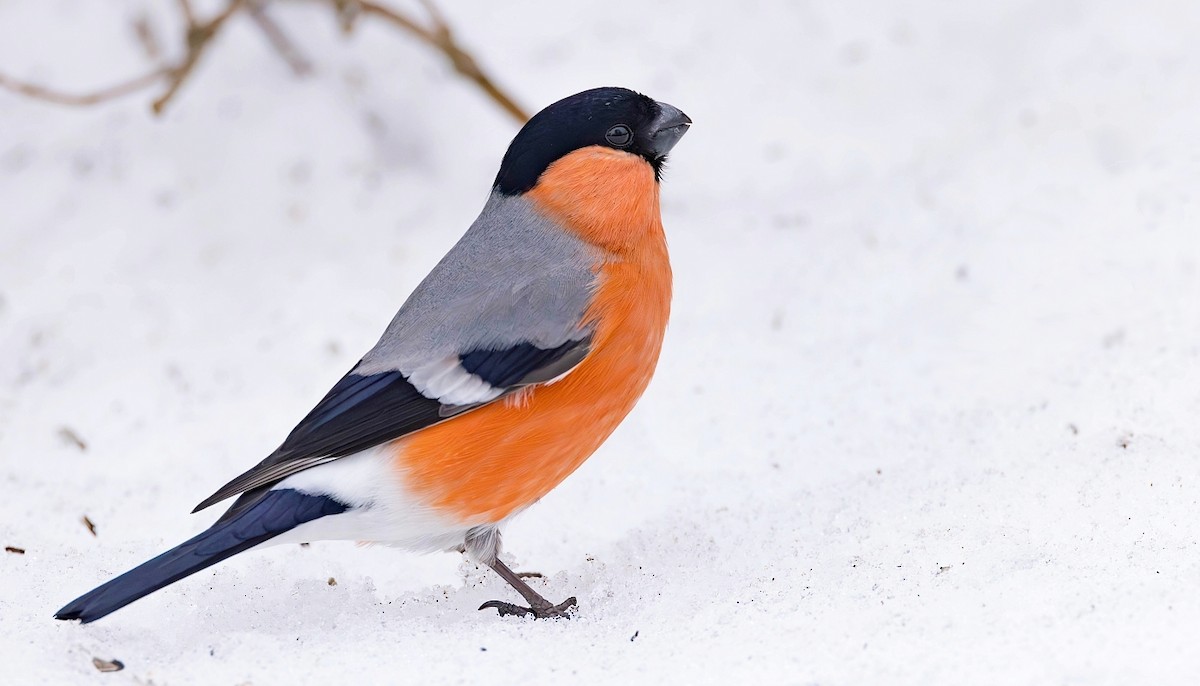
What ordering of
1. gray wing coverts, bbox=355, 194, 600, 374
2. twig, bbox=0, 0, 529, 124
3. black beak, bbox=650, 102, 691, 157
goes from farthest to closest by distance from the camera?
twig, bbox=0, 0, 529, 124 < black beak, bbox=650, 102, 691, 157 < gray wing coverts, bbox=355, 194, 600, 374

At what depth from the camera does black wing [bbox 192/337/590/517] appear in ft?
11.4

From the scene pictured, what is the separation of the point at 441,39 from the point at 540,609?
3110 mm

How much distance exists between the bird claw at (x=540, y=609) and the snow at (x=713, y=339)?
55 millimetres

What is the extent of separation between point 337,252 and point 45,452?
179cm

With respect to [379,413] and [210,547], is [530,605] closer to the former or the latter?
[379,413]

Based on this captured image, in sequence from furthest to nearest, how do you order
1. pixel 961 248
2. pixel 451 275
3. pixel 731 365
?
1. pixel 961 248
2. pixel 731 365
3. pixel 451 275

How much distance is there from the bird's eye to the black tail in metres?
1.38

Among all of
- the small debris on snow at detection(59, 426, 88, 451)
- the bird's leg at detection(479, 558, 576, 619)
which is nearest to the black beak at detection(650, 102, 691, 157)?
the bird's leg at detection(479, 558, 576, 619)

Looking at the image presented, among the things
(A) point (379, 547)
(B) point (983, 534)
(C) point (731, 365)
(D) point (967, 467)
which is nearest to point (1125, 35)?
(C) point (731, 365)

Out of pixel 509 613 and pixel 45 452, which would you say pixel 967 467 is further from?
pixel 45 452

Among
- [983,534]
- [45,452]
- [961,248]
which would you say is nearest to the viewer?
[983,534]

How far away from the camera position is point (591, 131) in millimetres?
3930

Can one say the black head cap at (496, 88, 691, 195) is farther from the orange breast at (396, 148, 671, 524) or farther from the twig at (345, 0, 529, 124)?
the twig at (345, 0, 529, 124)

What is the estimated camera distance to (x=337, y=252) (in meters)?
6.12
